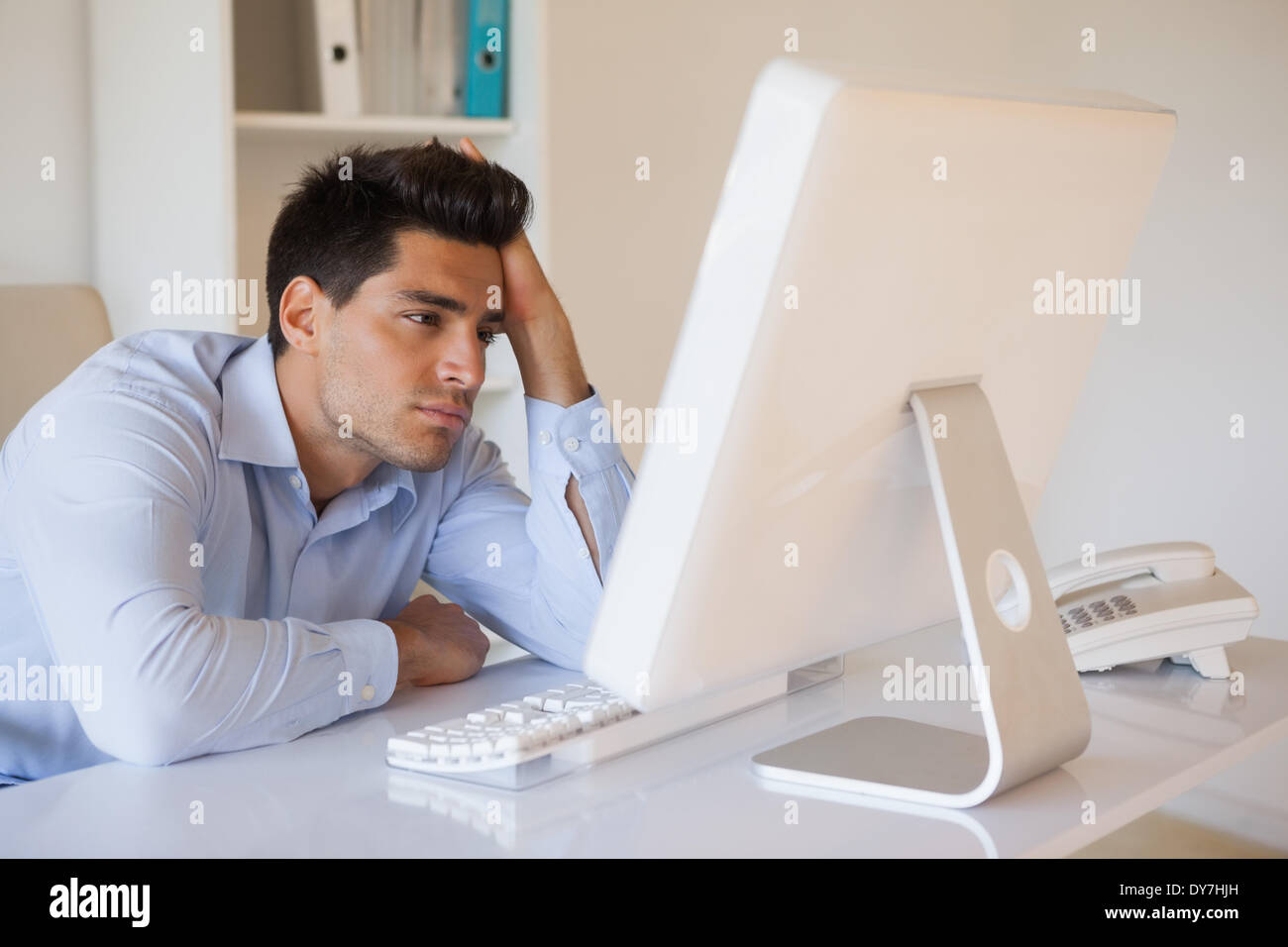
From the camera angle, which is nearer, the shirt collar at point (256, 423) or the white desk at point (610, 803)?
the white desk at point (610, 803)

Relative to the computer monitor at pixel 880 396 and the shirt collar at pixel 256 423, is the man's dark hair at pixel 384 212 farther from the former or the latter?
the computer monitor at pixel 880 396

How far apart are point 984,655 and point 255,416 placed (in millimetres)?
818

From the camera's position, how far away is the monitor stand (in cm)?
93

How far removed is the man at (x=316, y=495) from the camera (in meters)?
1.11

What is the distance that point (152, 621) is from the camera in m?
1.09

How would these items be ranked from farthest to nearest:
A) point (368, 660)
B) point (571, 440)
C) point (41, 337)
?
point (41, 337) → point (571, 440) → point (368, 660)

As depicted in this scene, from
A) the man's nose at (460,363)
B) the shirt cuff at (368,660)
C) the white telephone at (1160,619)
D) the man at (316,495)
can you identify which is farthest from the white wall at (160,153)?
the white telephone at (1160,619)

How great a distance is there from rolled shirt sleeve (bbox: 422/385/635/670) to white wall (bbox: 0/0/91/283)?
113 centimetres

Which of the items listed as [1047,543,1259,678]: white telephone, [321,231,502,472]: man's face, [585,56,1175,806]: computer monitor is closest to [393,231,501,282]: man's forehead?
[321,231,502,472]: man's face

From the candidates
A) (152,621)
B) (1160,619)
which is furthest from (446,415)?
(1160,619)

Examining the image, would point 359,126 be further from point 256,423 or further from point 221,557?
point 221,557

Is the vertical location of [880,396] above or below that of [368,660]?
above

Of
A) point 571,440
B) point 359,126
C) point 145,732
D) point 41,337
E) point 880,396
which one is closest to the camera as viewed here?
point 880,396

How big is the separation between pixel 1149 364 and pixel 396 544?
212 centimetres
